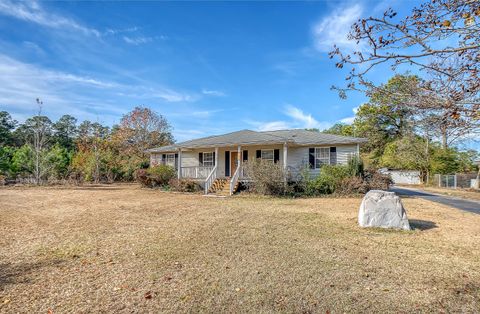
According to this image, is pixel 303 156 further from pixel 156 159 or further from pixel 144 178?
pixel 156 159

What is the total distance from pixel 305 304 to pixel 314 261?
1.50 metres

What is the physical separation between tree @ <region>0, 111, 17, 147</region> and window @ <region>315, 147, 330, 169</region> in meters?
48.5

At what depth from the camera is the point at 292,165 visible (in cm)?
1752

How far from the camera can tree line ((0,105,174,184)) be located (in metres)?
20.9

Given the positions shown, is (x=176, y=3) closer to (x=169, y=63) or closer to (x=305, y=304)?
(x=169, y=63)

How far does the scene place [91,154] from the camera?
23.9 meters

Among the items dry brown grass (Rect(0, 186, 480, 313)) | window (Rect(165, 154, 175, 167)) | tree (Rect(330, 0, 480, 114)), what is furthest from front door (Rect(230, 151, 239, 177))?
tree (Rect(330, 0, 480, 114))

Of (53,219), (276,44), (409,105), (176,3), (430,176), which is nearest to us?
(409,105)

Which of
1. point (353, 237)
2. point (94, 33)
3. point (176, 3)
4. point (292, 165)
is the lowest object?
point (353, 237)


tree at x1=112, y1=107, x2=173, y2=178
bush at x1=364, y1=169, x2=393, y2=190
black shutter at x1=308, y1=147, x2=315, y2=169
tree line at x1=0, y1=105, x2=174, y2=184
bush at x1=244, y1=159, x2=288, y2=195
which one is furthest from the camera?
tree at x1=112, y1=107, x2=173, y2=178

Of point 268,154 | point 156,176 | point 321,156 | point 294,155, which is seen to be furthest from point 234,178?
point 156,176

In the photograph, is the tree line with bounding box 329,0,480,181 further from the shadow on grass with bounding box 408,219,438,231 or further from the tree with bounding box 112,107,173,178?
the tree with bounding box 112,107,173,178

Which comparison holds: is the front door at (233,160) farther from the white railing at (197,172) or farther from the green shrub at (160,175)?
the green shrub at (160,175)

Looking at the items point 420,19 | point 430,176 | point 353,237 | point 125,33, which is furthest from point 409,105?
point 430,176
